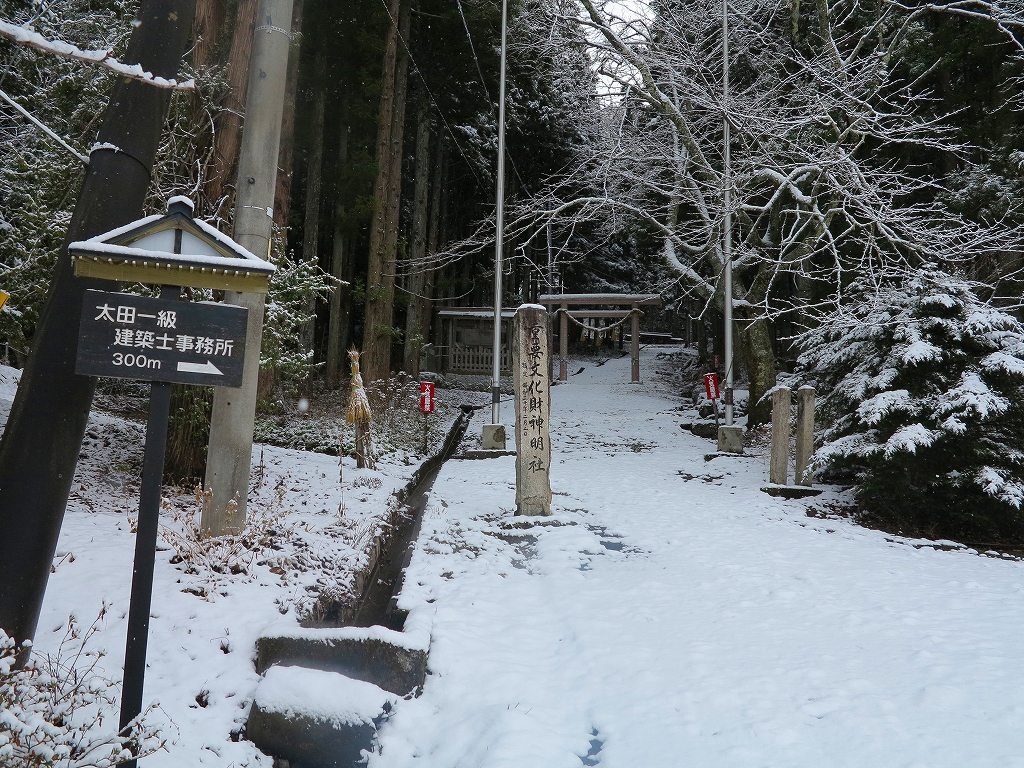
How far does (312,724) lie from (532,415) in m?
4.34

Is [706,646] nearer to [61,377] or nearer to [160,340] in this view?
[160,340]

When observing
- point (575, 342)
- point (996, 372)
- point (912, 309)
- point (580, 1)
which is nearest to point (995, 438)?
point (996, 372)

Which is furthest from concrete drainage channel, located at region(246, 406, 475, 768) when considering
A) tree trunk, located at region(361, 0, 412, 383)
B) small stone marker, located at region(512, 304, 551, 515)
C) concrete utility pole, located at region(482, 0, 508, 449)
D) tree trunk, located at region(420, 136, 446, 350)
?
tree trunk, located at region(420, 136, 446, 350)

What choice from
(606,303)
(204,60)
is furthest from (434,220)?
(204,60)

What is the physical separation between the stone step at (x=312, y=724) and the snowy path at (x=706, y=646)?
152mm

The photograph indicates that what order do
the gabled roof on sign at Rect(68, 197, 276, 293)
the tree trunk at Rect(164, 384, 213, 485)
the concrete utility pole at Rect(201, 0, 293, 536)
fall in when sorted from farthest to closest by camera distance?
the tree trunk at Rect(164, 384, 213, 485) < the concrete utility pole at Rect(201, 0, 293, 536) < the gabled roof on sign at Rect(68, 197, 276, 293)

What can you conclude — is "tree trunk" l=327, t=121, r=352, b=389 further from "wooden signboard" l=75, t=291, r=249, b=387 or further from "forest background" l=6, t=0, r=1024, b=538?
"wooden signboard" l=75, t=291, r=249, b=387

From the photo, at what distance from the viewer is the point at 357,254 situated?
25.1m

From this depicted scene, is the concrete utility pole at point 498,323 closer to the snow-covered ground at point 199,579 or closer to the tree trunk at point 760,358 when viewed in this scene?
the snow-covered ground at point 199,579

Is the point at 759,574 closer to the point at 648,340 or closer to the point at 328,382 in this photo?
the point at 328,382

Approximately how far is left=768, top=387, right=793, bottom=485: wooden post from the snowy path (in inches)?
56.8

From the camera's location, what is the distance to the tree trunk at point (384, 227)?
45.6 ft

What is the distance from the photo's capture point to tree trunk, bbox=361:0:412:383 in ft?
45.6

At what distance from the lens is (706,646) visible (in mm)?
3773
